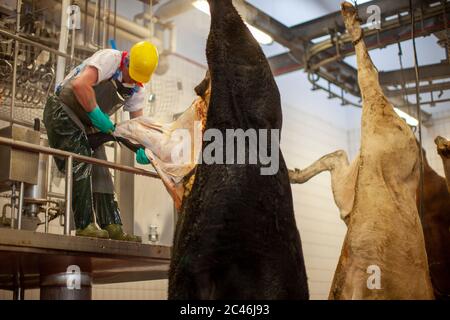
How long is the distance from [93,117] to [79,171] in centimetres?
43

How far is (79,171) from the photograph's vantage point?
3.96m

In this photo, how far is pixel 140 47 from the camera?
402 cm

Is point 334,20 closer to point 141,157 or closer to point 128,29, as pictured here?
point 128,29

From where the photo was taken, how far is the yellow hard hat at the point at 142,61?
401cm

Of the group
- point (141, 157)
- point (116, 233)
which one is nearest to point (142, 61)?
point (141, 157)

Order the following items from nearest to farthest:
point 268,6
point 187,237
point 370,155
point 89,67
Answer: point 187,237 < point 370,155 < point 89,67 < point 268,6

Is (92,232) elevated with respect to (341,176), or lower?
lower

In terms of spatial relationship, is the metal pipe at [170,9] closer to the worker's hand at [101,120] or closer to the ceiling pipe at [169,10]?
the ceiling pipe at [169,10]

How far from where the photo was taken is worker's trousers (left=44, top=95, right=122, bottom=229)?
12.8ft

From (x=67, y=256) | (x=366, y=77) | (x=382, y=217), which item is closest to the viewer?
(x=382, y=217)
